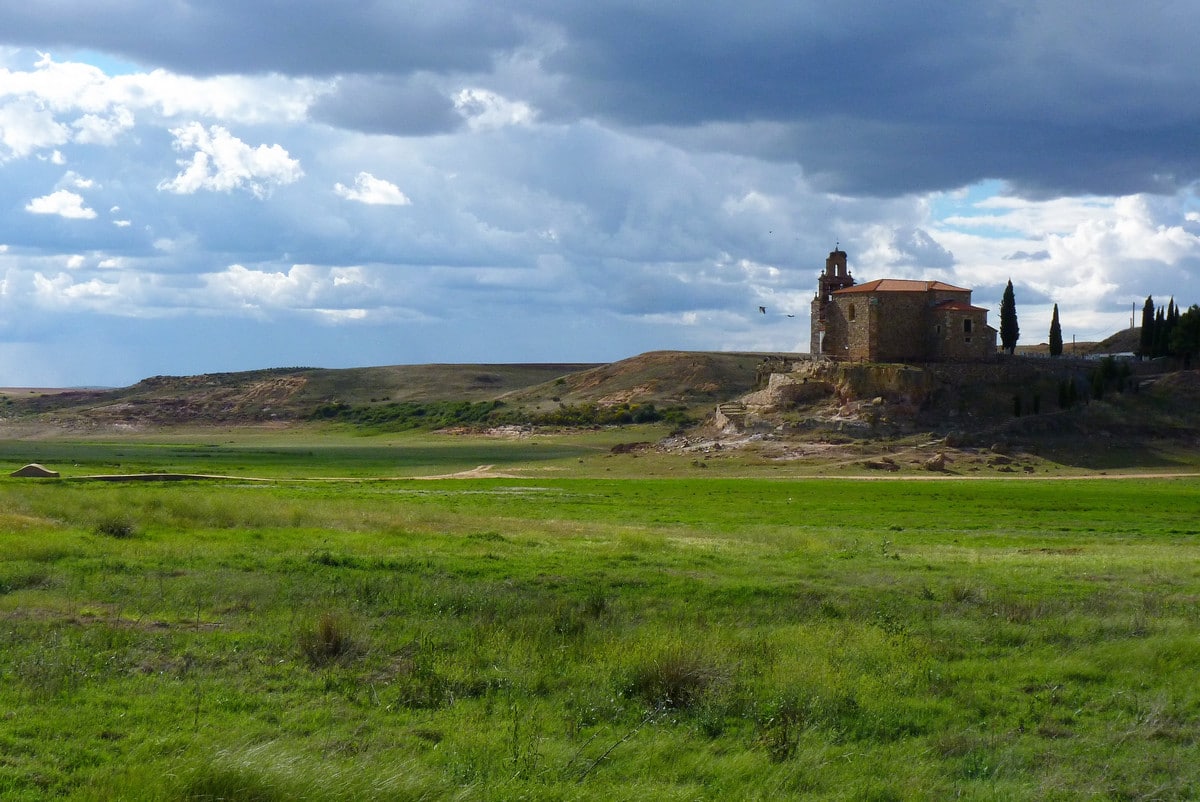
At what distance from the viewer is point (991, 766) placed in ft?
35.8

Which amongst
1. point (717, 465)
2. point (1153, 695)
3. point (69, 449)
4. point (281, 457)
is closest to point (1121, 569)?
point (1153, 695)

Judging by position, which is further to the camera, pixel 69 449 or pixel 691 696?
pixel 69 449

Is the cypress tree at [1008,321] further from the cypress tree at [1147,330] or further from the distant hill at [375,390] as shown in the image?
the distant hill at [375,390]

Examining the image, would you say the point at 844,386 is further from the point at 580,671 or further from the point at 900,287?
the point at 580,671

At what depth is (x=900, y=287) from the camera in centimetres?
8006

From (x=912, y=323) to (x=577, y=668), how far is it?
70.7m

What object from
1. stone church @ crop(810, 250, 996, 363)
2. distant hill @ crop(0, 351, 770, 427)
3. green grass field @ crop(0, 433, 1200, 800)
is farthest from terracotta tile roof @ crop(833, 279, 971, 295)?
green grass field @ crop(0, 433, 1200, 800)

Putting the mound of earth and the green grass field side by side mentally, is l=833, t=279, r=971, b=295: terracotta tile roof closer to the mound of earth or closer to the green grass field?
the mound of earth

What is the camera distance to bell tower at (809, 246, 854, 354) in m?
84.9

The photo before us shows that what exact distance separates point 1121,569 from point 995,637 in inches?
284

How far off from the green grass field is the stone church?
55.7 metres

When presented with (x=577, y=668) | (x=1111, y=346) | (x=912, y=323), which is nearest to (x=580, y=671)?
(x=577, y=668)

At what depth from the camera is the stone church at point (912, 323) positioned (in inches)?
3093

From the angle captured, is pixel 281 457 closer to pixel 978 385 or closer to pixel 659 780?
pixel 978 385
